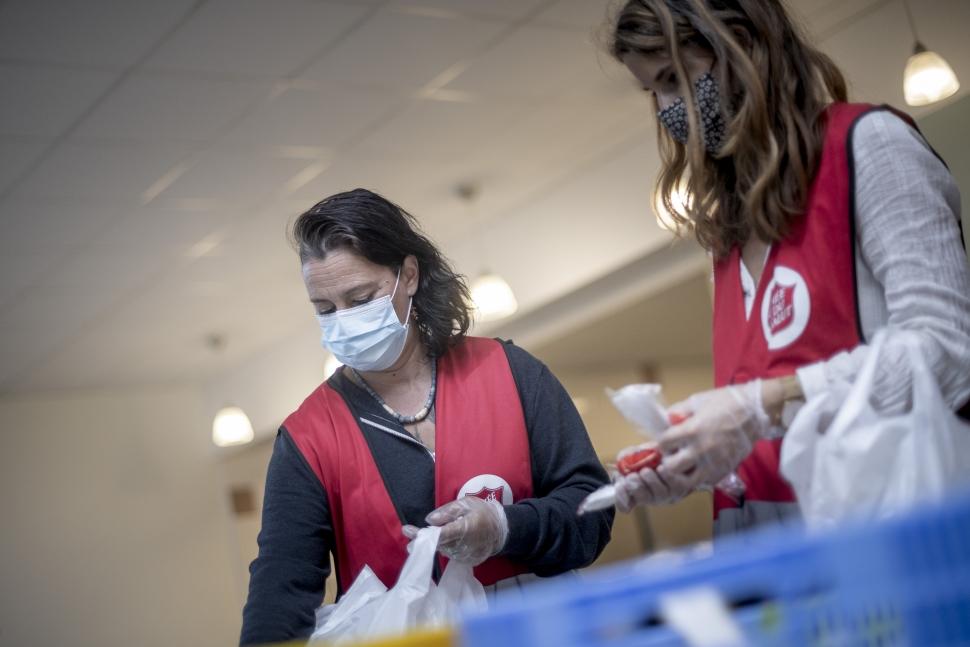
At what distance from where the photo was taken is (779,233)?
129 cm

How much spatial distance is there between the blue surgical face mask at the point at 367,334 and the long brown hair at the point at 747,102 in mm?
584

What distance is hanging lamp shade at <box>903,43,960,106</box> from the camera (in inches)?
158

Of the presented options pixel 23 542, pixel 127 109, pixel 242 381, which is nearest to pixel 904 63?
pixel 127 109

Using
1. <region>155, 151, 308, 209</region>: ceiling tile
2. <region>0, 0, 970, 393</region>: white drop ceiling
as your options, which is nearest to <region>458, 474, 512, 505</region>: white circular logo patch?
<region>0, 0, 970, 393</region>: white drop ceiling

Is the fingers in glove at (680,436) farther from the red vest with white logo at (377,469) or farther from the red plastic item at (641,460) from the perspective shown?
the red vest with white logo at (377,469)

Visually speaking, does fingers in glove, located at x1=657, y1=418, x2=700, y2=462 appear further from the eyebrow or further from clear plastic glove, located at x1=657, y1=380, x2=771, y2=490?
the eyebrow

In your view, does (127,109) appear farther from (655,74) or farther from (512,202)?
(655,74)

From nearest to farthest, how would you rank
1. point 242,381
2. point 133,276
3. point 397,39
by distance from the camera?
1. point 397,39
2. point 133,276
3. point 242,381

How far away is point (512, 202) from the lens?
623cm

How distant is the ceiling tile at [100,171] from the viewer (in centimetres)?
431

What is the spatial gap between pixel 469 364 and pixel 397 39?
2404 millimetres

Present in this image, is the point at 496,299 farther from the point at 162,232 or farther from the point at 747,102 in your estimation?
the point at 747,102

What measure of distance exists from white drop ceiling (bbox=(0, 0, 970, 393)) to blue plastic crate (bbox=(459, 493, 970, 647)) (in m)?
3.10

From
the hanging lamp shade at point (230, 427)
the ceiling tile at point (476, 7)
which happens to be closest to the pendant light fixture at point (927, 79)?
the ceiling tile at point (476, 7)
